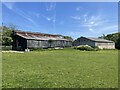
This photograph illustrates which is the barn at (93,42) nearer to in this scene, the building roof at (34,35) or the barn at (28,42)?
the building roof at (34,35)

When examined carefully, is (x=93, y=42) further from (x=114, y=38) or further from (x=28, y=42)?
(x=28, y=42)

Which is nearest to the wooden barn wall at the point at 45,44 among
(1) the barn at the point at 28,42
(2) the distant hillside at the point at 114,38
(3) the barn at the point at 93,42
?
(1) the barn at the point at 28,42

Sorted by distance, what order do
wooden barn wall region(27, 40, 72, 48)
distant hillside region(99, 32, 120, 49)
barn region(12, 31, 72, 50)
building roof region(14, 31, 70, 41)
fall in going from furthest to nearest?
1. distant hillside region(99, 32, 120, 49)
2. building roof region(14, 31, 70, 41)
3. wooden barn wall region(27, 40, 72, 48)
4. barn region(12, 31, 72, 50)

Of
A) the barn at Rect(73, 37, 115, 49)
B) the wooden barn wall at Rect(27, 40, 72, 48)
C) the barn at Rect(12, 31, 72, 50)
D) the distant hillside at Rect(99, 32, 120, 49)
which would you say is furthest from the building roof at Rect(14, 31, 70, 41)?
the distant hillside at Rect(99, 32, 120, 49)

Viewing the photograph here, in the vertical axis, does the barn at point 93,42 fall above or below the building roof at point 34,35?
below

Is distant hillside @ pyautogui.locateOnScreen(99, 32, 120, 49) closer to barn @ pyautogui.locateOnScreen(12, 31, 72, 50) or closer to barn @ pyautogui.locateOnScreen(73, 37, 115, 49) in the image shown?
barn @ pyautogui.locateOnScreen(73, 37, 115, 49)

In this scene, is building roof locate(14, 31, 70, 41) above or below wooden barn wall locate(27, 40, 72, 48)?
above

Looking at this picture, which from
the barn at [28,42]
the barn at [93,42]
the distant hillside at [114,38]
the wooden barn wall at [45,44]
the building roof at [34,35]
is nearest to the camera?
the barn at [28,42]

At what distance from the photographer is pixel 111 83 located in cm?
1172

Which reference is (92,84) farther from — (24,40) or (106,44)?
(106,44)

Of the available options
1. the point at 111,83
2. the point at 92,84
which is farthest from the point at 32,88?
the point at 111,83

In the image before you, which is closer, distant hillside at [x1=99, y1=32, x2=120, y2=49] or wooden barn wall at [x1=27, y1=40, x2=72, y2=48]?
wooden barn wall at [x1=27, y1=40, x2=72, y2=48]

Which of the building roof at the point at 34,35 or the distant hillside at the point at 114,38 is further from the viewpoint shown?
the distant hillside at the point at 114,38

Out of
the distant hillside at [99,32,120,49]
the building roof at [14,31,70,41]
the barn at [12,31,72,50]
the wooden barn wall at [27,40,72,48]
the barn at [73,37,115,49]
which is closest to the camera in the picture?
the barn at [12,31,72,50]
